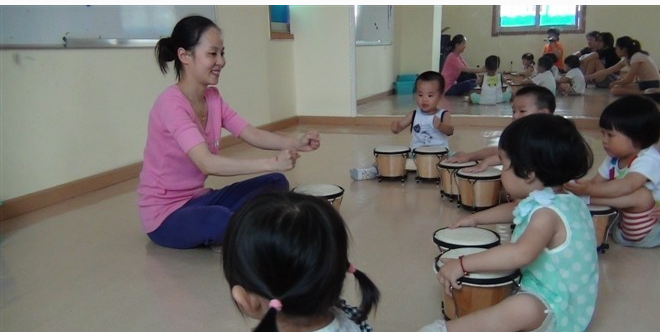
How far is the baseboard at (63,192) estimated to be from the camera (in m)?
2.72

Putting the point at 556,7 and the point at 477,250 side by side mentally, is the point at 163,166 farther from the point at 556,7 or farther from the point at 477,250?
the point at 556,7

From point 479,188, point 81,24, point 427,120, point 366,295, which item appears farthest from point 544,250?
point 81,24

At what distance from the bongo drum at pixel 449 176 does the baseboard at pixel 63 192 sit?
205 cm

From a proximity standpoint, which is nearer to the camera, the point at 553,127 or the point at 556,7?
the point at 553,127

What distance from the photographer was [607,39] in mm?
5191

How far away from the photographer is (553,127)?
1.28 metres

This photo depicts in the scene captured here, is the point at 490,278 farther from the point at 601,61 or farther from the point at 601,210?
the point at 601,61

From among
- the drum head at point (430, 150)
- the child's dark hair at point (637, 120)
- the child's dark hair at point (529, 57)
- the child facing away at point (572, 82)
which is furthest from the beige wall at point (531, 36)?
the child's dark hair at point (637, 120)

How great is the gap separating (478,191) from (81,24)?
7.94 feet

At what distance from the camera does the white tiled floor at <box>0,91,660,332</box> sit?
1618 millimetres

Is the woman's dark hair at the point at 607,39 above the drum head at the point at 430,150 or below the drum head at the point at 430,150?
above

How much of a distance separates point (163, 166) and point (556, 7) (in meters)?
4.46

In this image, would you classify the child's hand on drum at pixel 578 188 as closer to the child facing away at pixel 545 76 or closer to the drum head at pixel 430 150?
the drum head at pixel 430 150
